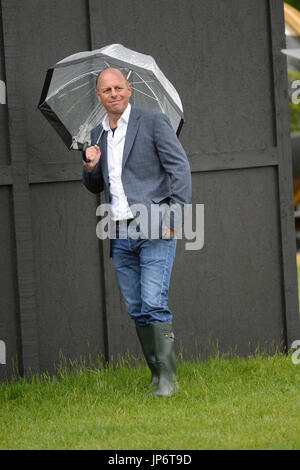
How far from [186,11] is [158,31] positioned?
0.26m

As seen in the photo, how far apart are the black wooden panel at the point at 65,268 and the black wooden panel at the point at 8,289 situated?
6.2 inches

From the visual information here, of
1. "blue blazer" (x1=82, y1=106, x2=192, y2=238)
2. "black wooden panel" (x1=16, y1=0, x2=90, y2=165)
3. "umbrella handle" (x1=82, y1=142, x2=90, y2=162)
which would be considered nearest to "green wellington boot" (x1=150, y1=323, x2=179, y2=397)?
"blue blazer" (x1=82, y1=106, x2=192, y2=238)

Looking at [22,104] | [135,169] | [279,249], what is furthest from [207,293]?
[22,104]

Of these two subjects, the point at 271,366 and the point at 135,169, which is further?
the point at 271,366

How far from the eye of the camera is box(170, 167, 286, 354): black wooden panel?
5.76 metres

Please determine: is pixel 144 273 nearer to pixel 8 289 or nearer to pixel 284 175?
pixel 8 289

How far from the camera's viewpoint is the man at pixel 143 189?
4609 mm

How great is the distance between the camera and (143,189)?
4648 millimetres

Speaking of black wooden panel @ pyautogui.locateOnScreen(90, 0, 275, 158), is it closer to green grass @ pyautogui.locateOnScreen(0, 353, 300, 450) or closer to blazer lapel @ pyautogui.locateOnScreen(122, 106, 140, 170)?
blazer lapel @ pyautogui.locateOnScreen(122, 106, 140, 170)

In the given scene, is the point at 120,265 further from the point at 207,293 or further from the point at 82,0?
the point at 82,0

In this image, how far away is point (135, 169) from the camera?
4684 mm

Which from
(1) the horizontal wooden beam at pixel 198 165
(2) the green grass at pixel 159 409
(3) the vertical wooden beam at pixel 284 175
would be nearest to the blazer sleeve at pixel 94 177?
(1) the horizontal wooden beam at pixel 198 165

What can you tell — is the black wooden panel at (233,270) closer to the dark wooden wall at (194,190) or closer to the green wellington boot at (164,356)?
the dark wooden wall at (194,190)

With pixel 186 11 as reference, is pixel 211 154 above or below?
below
